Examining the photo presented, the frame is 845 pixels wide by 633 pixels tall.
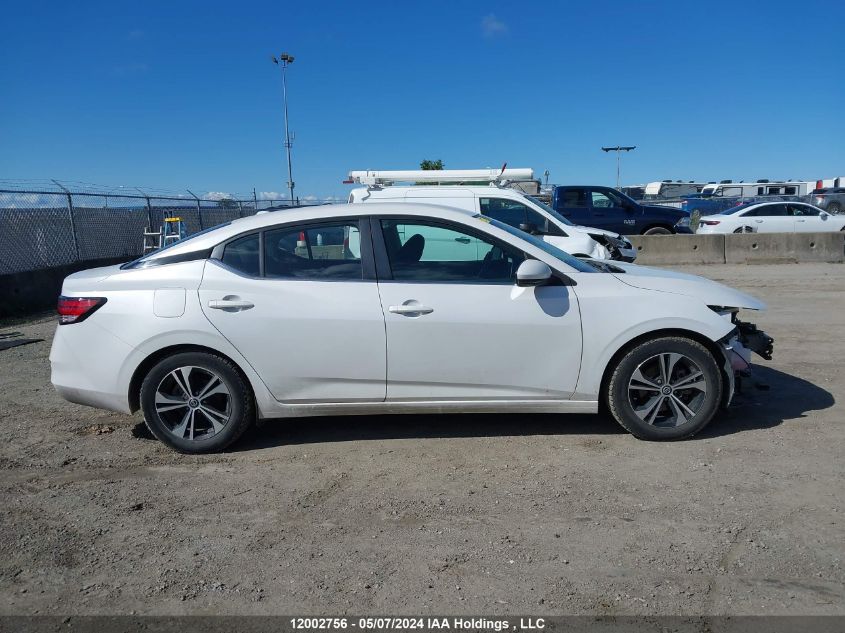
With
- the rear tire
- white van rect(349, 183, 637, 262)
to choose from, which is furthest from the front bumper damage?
the rear tire

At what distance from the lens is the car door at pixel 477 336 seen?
14.7 feet

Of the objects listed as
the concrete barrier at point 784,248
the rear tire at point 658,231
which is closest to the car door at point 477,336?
the concrete barrier at point 784,248

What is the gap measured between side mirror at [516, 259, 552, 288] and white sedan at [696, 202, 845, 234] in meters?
17.4

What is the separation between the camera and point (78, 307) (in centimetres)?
461

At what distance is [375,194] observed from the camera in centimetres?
1040

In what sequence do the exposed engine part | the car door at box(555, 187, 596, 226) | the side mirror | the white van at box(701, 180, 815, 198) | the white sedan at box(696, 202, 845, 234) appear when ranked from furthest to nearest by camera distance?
1. the white van at box(701, 180, 815, 198)
2. the white sedan at box(696, 202, 845, 234)
3. the car door at box(555, 187, 596, 226)
4. the exposed engine part
5. the side mirror

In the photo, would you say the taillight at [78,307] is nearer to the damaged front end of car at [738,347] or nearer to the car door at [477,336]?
the car door at [477,336]

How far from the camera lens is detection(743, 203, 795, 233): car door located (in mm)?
20484

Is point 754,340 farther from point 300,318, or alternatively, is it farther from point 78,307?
point 78,307

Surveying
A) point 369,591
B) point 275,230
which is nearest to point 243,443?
point 275,230

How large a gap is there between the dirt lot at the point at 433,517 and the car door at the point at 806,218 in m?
17.7

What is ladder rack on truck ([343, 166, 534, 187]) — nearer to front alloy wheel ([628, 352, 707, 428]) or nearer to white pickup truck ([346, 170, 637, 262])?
white pickup truck ([346, 170, 637, 262])

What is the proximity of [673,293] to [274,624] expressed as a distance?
3274mm

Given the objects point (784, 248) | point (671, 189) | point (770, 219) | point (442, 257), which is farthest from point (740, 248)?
point (671, 189)
